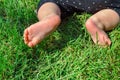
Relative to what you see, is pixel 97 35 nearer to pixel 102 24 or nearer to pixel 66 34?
pixel 102 24

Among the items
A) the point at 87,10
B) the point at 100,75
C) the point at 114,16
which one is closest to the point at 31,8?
the point at 87,10

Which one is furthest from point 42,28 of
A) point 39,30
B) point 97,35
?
point 97,35

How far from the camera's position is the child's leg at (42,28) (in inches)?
74.1

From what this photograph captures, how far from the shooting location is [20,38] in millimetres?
1983

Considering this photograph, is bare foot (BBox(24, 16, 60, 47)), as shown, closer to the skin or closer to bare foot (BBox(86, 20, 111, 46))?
the skin

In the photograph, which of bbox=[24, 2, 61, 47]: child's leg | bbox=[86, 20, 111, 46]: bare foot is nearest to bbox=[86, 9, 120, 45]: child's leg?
bbox=[86, 20, 111, 46]: bare foot

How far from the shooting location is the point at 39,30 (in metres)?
1.92

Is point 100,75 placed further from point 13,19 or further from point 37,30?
point 13,19

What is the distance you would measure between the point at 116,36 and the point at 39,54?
16.5 inches

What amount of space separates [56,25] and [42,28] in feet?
0.26

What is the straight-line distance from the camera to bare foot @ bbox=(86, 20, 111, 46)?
1952 mm

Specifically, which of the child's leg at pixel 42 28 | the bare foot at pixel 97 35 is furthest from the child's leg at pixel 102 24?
the child's leg at pixel 42 28

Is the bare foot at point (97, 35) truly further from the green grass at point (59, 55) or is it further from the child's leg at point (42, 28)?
the child's leg at point (42, 28)

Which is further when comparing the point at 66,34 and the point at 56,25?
the point at 66,34
